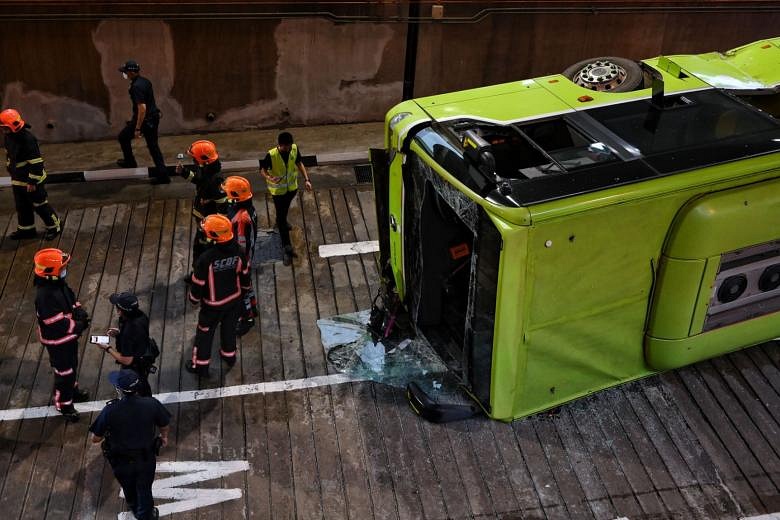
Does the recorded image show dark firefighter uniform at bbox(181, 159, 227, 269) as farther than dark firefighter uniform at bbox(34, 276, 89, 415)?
Yes

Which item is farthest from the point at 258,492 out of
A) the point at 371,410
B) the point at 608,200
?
the point at 608,200

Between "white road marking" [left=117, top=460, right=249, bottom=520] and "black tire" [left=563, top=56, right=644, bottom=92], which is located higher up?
"black tire" [left=563, top=56, right=644, bottom=92]

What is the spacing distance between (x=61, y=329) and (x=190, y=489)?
1.61 meters

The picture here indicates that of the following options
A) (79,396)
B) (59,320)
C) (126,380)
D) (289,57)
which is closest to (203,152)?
(59,320)

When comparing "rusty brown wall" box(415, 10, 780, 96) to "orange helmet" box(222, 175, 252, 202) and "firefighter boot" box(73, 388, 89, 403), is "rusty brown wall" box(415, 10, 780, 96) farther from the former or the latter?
"firefighter boot" box(73, 388, 89, 403)

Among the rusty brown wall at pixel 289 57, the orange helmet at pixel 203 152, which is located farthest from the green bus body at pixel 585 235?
the rusty brown wall at pixel 289 57

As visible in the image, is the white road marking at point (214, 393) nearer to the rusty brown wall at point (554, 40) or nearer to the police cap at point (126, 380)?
the police cap at point (126, 380)

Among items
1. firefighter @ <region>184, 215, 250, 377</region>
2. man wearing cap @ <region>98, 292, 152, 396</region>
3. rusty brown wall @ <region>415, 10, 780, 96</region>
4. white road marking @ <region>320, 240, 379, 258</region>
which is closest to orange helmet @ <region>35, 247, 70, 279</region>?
man wearing cap @ <region>98, 292, 152, 396</region>

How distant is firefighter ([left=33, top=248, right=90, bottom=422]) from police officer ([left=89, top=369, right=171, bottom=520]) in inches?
46.3

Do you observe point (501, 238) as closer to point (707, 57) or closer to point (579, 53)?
point (707, 57)

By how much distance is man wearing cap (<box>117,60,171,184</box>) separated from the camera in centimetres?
909

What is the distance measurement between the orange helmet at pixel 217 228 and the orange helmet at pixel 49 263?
1107mm

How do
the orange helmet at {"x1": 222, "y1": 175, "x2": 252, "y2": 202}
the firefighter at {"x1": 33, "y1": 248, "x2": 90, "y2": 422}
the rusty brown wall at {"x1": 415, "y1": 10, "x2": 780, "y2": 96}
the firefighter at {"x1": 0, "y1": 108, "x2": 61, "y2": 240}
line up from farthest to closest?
the rusty brown wall at {"x1": 415, "y1": 10, "x2": 780, "y2": 96}, the firefighter at {"x1": 0, "y1": 108, "x2": 61, "y2": 240}, the orange helmet at {"x1": 222, "y1": 175, "x2": 252, "y2": 202}, the firefighter at {"x1": 33, "y1": 248, "x2": 90, "y2": 422}

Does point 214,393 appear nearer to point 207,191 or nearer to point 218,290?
point 218,290
